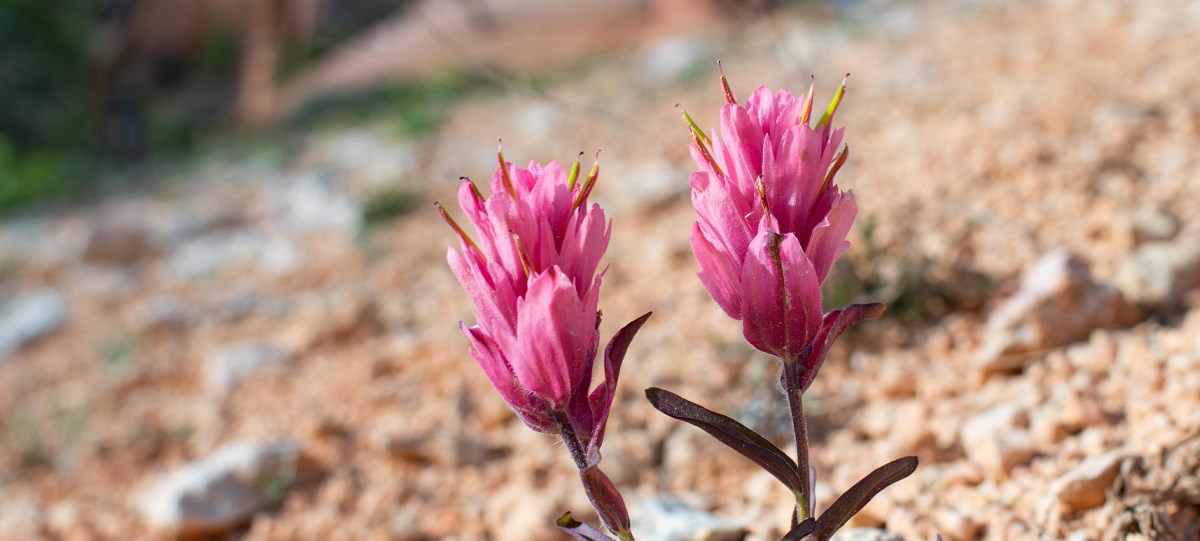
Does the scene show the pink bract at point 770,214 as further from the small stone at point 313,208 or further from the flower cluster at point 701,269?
→ the small stone at point 313,208

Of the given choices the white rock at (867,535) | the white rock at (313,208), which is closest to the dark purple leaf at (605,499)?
the white rock at (867,535)

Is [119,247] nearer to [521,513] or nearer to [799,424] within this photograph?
[521,513]

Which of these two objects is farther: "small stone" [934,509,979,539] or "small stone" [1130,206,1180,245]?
"small stone" [1130,206,1180,245]

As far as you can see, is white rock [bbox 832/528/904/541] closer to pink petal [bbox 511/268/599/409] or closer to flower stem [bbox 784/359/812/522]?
flower stem [bbox 784/359/812/522]

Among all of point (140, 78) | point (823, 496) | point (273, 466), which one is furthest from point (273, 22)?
point (823, 496)

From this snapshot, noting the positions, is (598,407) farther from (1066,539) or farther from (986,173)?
(986,173)

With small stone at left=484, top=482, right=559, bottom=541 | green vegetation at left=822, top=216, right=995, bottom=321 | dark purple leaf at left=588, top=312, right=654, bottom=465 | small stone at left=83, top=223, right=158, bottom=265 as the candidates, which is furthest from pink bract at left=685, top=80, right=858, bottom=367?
small stone at left=83, top=223, right=158, bottom=265
